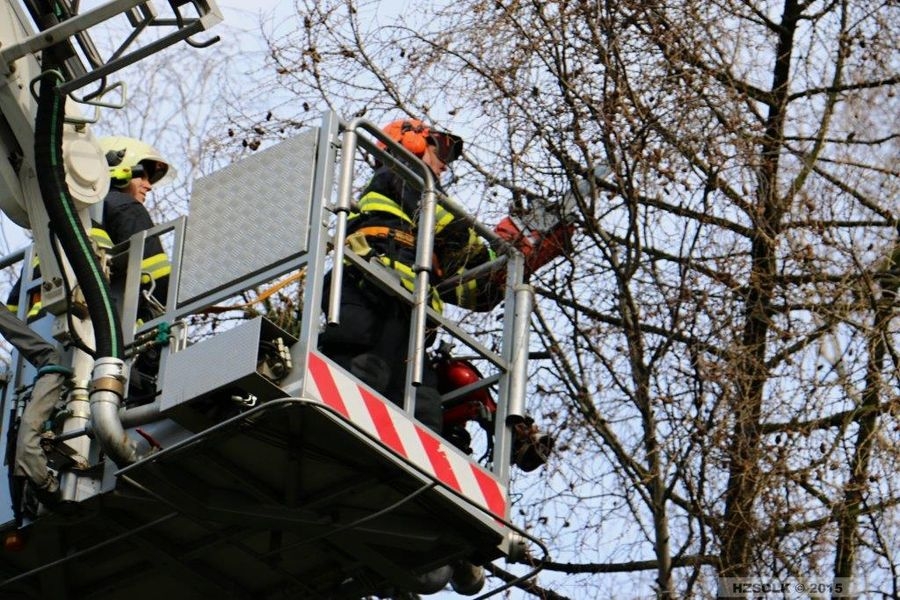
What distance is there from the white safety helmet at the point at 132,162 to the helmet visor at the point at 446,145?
173 centimetres

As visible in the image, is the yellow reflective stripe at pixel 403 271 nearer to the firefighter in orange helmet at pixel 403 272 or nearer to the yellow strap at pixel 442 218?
the firefighter in orange helmet at pixel 403 272

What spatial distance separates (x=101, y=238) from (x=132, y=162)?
1208 mm

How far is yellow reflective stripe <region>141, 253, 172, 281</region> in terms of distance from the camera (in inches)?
366

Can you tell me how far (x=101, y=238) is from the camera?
9.34 m

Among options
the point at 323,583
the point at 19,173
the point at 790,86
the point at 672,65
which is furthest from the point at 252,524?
the point at 790,86

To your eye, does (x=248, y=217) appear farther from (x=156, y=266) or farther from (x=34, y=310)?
(x=34, y=310)

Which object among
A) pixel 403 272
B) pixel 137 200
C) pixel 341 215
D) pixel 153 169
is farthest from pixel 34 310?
pixel 341 215

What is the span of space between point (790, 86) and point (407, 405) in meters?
3.12

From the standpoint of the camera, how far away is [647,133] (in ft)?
30.8

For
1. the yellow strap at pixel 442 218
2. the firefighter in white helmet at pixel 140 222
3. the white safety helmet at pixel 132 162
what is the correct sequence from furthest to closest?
the white safety helmet at pixel 132 162, the yellow strap at pixel 442 218, the firefighter in white helmet at pixel 140 222

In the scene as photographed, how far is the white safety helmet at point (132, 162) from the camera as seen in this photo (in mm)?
10273

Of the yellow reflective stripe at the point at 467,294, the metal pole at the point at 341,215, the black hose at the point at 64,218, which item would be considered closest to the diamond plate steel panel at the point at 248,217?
the metal pole at the point at 341,215

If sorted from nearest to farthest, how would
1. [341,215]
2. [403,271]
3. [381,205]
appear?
[341,215]
[403,271]
[381,205]

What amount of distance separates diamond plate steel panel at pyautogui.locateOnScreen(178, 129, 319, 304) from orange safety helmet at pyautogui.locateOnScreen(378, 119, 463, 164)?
0.95 metres
